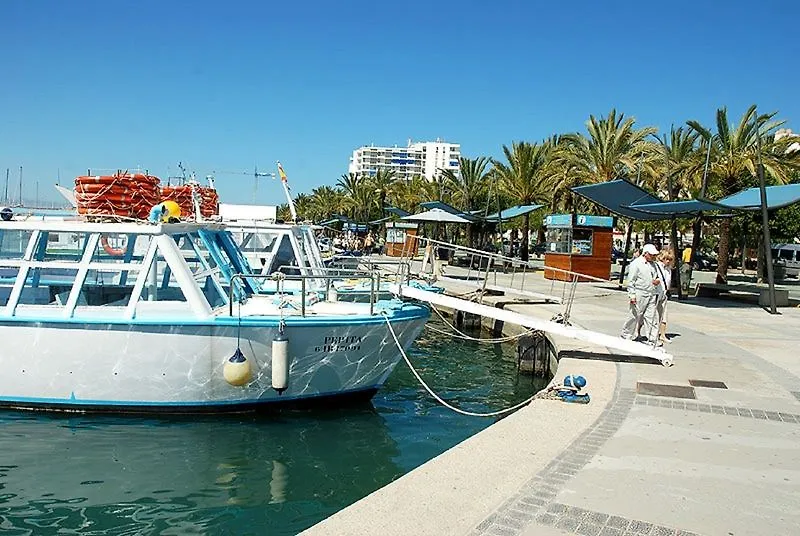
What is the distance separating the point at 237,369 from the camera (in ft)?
31.7

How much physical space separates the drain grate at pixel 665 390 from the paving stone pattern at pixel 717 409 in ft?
0.70

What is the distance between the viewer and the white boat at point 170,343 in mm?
9797

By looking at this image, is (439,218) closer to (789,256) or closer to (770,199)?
(770,199)

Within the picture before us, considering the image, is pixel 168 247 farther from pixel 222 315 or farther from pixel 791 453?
pixel 791 453

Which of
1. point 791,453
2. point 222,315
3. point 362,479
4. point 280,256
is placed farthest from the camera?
point 280,256

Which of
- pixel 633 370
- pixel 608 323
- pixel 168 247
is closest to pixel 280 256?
pixel 168 247

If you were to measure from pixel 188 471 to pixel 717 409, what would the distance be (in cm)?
661

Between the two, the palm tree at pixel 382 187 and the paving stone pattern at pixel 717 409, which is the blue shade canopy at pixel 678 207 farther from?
the palm tree at pixel 382 187

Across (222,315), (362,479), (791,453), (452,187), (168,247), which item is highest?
(452,187)

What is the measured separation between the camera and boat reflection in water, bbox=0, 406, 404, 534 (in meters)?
7.30

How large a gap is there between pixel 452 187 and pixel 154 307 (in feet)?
146

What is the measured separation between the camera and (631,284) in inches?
500

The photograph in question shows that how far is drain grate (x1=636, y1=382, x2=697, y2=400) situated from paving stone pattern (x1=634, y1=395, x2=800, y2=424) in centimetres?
21

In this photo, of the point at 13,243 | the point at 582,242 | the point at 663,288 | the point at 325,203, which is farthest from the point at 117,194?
the point at 325,203
